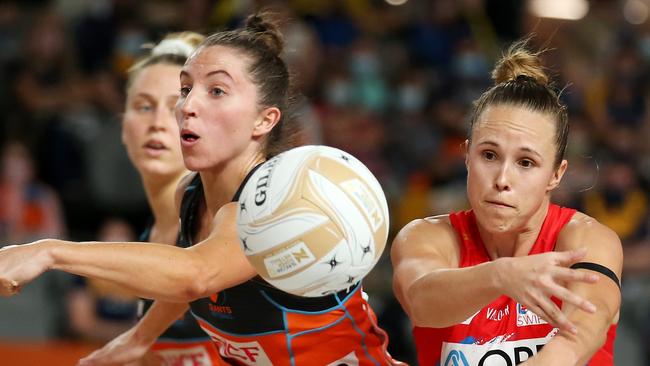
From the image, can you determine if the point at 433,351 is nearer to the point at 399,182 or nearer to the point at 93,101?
the point at 399,182

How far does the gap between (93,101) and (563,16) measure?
5.50 meters

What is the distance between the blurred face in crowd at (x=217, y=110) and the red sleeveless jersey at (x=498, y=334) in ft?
2.96

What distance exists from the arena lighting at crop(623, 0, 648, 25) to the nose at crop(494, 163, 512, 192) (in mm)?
8666

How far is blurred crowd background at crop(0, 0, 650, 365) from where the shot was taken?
802cm

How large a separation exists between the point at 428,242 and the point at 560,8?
8763 mm

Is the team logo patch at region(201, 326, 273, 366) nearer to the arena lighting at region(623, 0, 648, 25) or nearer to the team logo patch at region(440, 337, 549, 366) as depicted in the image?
the team logo patch at region(440, 337, 549, 366)

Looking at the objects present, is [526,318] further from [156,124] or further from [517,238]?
[156,124]

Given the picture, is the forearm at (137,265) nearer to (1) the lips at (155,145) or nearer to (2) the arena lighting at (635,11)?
(1) the lips at (155,145)

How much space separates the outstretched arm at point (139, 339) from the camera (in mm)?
4105

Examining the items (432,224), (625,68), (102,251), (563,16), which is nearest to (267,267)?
(102,251)

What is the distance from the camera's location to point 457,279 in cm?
308

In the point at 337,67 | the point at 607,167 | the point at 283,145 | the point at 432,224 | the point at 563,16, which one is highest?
the point at 563,16

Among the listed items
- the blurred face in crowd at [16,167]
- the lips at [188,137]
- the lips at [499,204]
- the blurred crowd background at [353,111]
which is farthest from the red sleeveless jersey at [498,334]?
the blurred face in crowd at [16,167]

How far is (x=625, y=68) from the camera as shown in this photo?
32.8 feet
